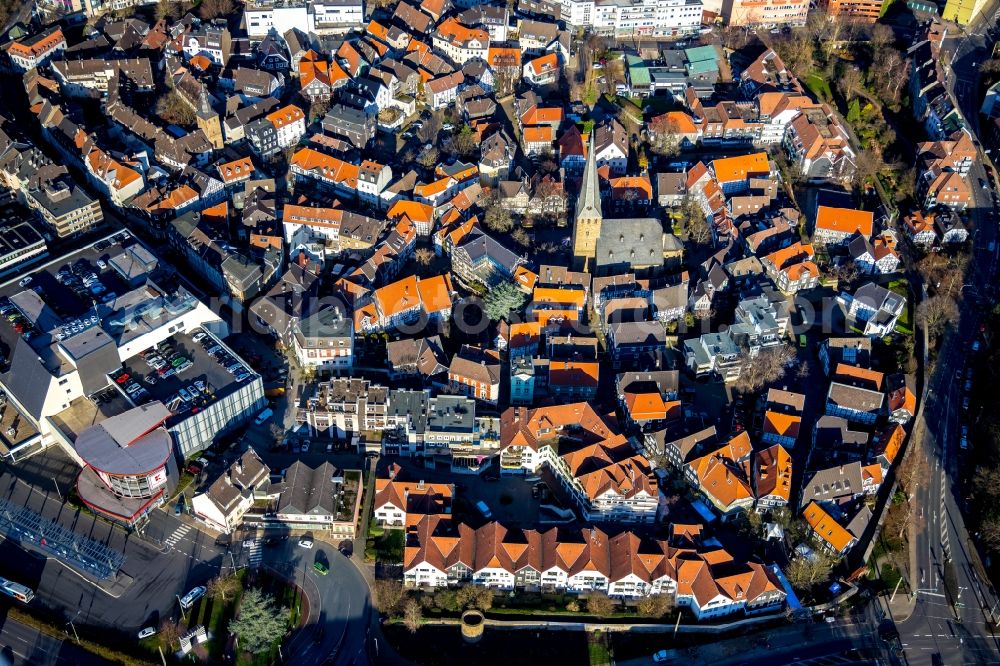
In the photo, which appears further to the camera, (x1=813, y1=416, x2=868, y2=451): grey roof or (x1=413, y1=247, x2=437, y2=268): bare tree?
(x1=413, y1=247, x2=437, y2=268): bare tree

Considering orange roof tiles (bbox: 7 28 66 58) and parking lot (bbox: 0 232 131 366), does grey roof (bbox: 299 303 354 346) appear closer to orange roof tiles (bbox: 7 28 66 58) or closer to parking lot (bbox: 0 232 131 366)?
parking lot (bbox: 0 232 131 366)

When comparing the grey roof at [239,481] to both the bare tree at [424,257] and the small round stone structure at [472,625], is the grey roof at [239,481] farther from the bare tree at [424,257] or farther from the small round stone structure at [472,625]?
the bare tree at [424,257]

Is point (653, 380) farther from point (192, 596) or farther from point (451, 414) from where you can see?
point (192, 596)

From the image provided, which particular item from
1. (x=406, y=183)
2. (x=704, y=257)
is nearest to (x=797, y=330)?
(x=704, y=257)

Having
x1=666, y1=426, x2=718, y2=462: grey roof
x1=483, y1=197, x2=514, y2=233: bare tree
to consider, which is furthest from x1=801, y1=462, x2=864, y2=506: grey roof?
x1=483, y1=197, x2=514, y2=233: bare tree

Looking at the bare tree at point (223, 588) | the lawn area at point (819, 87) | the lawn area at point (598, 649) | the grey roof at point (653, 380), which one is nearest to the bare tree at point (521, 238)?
the grey roof at point (653, 380)

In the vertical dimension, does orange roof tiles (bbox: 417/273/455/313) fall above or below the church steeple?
below
